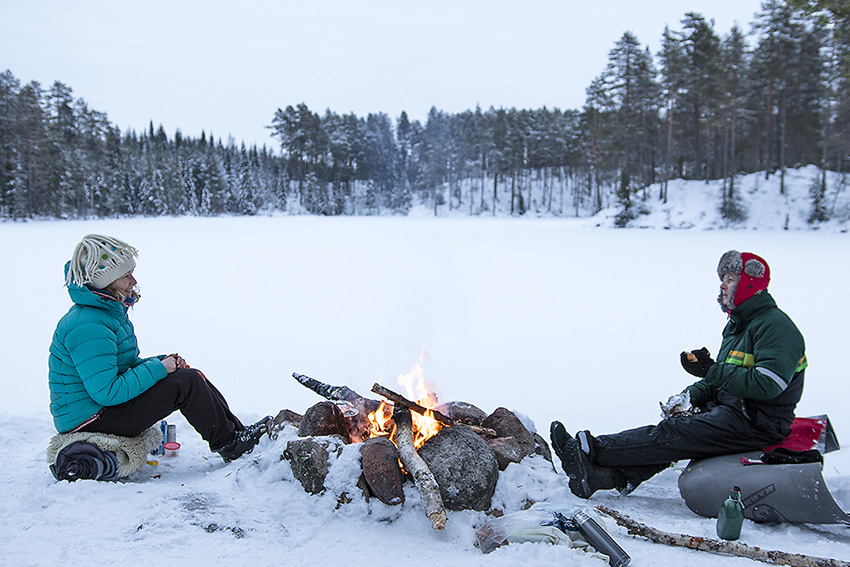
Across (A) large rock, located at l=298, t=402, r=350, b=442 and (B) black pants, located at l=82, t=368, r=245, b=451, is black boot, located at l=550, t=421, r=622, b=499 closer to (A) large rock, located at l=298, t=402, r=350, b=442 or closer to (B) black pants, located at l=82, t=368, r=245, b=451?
(A) large rock, located at l=298, t=402, r=350, b=442

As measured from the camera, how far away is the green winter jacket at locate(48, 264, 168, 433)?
306cm

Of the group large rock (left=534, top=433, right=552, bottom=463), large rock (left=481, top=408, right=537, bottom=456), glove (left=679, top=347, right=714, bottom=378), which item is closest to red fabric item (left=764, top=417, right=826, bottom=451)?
glove (left=679, top=347, right=714, bottom=378)

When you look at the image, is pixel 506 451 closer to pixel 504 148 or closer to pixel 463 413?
pixel 463 413

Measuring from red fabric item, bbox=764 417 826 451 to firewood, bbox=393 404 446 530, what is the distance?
2.10 metres

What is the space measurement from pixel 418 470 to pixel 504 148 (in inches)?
2200

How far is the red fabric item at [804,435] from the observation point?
130 inches

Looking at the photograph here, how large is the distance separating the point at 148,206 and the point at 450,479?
174 ft

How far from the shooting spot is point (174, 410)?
11.1 ft

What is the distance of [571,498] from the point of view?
11.0 ft

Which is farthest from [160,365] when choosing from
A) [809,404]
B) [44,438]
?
[809,404]

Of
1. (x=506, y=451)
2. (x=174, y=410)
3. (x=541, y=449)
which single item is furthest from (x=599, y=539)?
(x=174, y=410)

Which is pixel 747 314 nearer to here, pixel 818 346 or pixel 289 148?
pixel 818 346

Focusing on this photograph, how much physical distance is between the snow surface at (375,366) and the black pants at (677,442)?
0.80 ft

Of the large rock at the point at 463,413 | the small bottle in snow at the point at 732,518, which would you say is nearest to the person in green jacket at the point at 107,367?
the large rock at the point at 463,413
